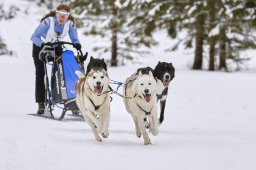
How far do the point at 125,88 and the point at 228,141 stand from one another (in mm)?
1397

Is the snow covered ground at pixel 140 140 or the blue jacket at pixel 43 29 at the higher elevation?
the blue jacket at pixel 43 29

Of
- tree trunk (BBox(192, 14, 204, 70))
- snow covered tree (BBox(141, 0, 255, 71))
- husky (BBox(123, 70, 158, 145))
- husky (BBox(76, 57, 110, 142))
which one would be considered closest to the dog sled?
husky (BBox(76, 57, 110, 142))

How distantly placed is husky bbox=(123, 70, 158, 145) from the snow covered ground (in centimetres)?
20

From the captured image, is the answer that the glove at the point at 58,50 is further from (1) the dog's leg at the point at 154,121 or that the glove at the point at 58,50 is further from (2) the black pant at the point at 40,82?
(1) the dog's leg at the point at 154,121

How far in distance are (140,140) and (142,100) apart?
20.0 inches

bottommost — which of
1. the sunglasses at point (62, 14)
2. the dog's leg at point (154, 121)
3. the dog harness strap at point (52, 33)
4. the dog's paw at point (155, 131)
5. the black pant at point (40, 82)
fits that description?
the dog's paw at point (155, 131)

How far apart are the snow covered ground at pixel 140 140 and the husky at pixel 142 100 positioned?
0.20 m

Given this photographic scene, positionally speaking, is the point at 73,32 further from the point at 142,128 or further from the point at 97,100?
the point at 142,128

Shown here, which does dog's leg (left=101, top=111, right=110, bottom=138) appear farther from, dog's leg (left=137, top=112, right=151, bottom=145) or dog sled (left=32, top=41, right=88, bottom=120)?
dog sled (left=32, top=41, right=88, bottom=120)

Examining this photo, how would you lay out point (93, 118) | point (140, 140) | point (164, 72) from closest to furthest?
point (93, 118) → point (140, 140) → point (164, 72)

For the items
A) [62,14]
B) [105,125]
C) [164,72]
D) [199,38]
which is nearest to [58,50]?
[62,14]

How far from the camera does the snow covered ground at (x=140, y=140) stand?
4816 mm

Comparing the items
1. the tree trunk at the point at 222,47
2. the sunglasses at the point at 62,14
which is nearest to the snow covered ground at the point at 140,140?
the sunglasses at the point at 62,14

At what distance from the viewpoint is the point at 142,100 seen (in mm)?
6031
